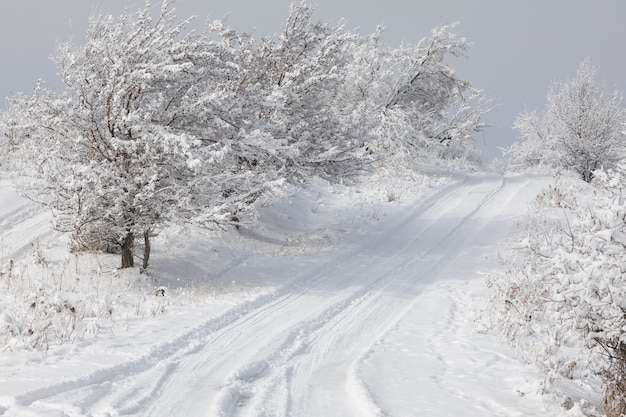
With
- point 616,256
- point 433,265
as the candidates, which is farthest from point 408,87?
point 616,256

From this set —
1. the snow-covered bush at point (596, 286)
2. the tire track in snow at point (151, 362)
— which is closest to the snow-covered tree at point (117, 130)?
the tire track in snow at point (151, 362)

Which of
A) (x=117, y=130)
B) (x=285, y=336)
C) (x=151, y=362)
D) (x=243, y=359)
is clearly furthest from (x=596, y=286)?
(x=117, y=130)

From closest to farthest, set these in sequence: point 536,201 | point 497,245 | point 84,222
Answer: point 84,222, point 497,245, point 536,201

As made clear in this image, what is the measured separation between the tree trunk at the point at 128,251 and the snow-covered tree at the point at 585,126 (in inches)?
963

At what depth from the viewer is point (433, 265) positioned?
12555mm

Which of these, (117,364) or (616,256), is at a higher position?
(616,256)

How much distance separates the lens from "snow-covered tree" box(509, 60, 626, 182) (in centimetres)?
2736

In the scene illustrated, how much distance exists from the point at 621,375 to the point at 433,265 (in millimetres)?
7586

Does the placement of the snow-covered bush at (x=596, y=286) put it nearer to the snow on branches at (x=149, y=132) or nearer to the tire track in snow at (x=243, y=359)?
the tire track in snow at (x=243, y=359)

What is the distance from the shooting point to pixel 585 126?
27906 millimetres

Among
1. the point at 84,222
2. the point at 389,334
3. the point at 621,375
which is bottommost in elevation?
the point at 389,334

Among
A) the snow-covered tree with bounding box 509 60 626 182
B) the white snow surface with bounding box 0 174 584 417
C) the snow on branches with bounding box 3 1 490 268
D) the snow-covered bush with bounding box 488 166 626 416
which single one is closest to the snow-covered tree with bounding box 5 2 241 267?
the snow on branches with bounding box 3 1 490 268

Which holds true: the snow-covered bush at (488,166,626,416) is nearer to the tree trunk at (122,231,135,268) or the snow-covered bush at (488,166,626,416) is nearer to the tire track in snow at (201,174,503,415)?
the tire track in snow at (201,174,503,415)

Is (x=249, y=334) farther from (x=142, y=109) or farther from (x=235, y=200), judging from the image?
(x=142, y=109)
